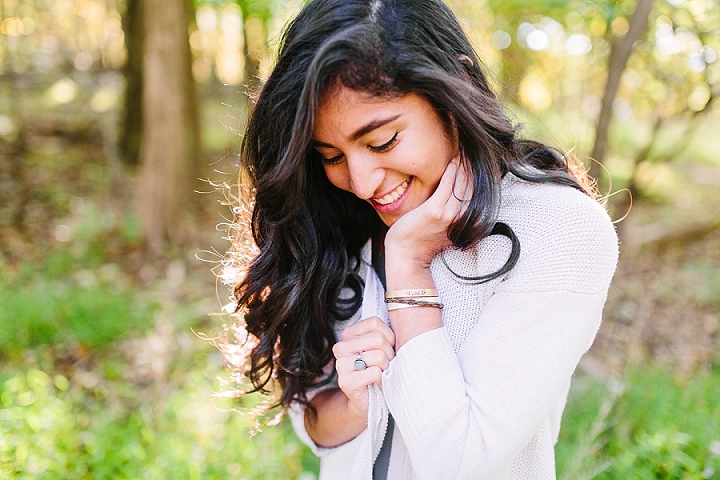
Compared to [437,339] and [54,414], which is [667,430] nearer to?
[437,339]

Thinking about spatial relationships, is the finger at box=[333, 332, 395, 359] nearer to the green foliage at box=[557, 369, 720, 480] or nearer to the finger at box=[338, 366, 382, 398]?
the finger at box=[338, 366, 382, 398]

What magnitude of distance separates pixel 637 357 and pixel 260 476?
9.77ft

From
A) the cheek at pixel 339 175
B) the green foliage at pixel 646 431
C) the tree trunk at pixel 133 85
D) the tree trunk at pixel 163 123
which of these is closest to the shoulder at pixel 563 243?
the cheek at pixel 339 175

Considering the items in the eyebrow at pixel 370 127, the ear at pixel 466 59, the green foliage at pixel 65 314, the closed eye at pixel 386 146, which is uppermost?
the ear at pixel 466 59

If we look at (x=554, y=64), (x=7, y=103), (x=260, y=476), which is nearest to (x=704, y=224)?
(x=554, y=64)

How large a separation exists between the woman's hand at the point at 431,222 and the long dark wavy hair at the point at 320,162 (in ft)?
0.13

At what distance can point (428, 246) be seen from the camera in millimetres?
1432

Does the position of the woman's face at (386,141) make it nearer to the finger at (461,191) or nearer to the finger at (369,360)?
the finger at (461,191)

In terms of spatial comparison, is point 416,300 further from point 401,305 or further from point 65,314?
point 65,314

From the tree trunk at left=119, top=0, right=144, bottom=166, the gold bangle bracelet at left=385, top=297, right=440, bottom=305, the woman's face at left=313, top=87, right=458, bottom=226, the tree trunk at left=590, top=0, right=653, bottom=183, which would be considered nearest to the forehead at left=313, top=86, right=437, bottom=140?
the woman's face at left=313, top=87, right=458, bottom=226

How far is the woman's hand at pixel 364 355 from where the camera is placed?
55.0 inches

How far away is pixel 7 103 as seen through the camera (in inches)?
334

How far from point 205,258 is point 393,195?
473cm

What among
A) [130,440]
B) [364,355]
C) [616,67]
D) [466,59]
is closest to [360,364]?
[364,355]
